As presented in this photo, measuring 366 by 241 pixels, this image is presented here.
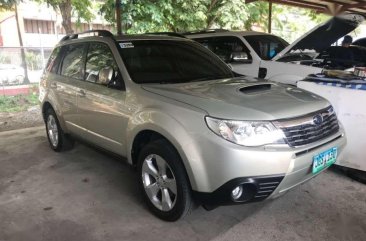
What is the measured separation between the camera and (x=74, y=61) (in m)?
4.18

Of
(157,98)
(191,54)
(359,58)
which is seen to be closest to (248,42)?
(359,58)

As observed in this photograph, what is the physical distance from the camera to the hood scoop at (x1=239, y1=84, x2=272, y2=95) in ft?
9.58

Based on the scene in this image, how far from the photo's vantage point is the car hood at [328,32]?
16.4ft

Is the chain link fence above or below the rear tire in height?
above

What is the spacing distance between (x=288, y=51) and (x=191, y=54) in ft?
7.89

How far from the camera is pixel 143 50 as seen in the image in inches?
137

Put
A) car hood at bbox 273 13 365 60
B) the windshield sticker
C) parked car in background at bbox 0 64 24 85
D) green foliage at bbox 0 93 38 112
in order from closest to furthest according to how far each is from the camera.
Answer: the windshield sticker, car hood at bbox 273 13 365 60, green foliage at bbox 0 93 38 112, parked car in background at bbox 0 64 24 85

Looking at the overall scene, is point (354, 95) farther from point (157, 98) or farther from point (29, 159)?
point (29, 159)

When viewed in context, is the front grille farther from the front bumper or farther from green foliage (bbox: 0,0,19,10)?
green foliage (bbox: 0,0,19,10)

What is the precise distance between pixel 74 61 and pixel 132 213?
6.75ft

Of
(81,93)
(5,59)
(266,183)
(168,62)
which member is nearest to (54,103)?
(81,93)

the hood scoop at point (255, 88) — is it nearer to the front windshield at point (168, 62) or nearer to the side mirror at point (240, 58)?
the front windshield at point (168, 62)

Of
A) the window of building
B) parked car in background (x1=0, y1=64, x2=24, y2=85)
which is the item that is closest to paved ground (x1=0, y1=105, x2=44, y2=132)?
parked car in background (x1=0, y1=64, x2=24, y2=85)

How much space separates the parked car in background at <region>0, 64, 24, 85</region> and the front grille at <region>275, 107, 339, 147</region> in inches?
320
